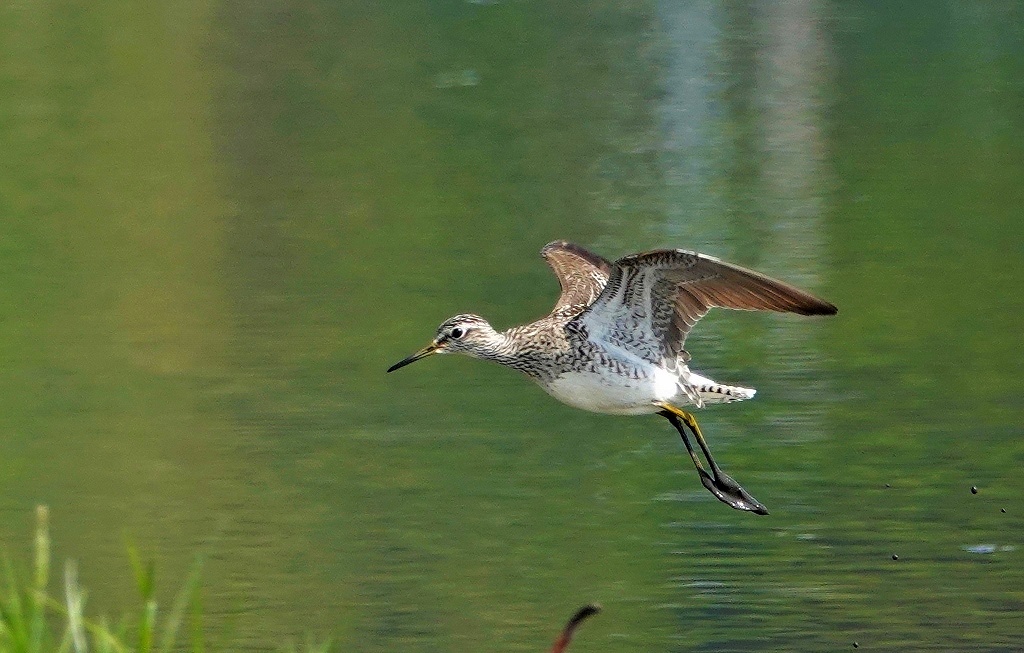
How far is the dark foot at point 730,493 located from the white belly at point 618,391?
0.63 m

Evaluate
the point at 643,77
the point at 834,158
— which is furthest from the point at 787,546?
the point at 643,77

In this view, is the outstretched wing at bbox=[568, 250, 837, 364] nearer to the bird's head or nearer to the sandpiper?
the sandpiper

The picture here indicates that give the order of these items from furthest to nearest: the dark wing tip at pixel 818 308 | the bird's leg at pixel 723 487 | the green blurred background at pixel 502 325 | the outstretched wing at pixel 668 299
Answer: the green blurred background at pixel 502 325, the bird's leg at pixel 723 487, the outstretched wing at pixel 668 299, the dark wing tip at pixel 818 308

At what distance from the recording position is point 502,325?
14.5 meters

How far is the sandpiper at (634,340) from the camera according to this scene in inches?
336

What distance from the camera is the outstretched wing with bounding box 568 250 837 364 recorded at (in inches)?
326

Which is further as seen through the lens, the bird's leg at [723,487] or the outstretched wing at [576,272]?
the outstretched wing at [576,272]

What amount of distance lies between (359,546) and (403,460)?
1.45 meters

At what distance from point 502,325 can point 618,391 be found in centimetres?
563

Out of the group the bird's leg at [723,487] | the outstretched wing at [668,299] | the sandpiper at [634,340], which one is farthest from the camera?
the bird's leg at [723,487]

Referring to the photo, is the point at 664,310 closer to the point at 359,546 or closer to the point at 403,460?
the point at 359,546

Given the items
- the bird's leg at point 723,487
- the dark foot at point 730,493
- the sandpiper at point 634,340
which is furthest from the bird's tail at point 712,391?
the dark foot at point 730,493

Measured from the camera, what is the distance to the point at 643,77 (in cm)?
2720

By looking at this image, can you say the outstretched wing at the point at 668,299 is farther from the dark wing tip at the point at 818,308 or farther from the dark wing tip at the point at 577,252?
the dark wing tip at the point at 577,252
